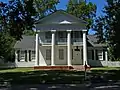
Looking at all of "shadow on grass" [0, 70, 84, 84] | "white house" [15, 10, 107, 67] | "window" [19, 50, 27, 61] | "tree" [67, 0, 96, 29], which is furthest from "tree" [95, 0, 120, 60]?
"tree" [67, 0, 96, 29]

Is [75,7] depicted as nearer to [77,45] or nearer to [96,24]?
[77,45]

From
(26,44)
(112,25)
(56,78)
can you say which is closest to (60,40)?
(26,44)

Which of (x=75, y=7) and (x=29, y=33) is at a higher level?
(x=75, y=7)

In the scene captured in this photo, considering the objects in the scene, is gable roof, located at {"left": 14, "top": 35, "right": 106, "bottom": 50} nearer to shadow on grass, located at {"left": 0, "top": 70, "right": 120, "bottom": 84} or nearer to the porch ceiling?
the porch ceiling

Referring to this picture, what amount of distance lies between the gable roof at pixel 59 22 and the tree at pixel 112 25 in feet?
40.2

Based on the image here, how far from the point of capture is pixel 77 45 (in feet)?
142

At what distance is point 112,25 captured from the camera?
28.0m

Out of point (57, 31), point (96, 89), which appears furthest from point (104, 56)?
point (96, 89)

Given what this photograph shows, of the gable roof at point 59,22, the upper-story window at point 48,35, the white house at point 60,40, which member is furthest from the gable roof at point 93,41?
the upper-story window at point 48,35

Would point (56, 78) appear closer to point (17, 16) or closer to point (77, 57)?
point (17, 16)

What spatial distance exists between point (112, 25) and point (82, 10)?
109ft

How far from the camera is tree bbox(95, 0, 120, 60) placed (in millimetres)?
26600

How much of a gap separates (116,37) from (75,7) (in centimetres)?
3645

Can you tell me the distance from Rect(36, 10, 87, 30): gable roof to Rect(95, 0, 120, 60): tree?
12.2 m
